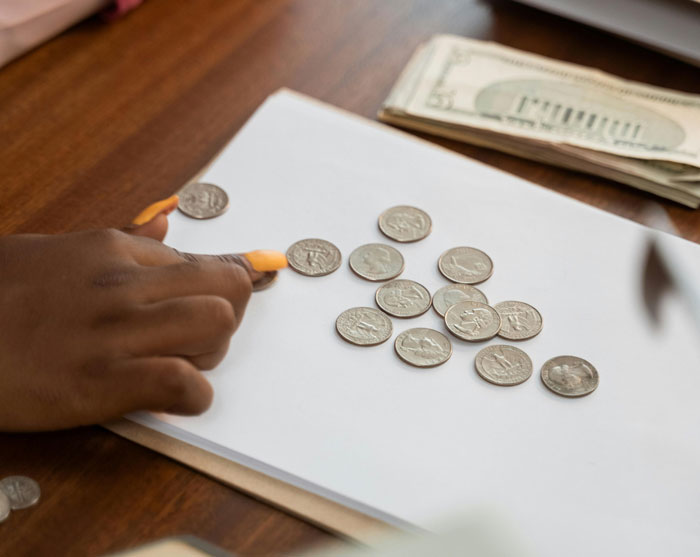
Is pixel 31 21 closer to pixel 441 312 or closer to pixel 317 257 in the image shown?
pixel 317 257

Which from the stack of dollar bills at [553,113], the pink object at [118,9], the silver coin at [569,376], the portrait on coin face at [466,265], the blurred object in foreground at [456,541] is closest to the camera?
the blurred object in foreground at [456,541]

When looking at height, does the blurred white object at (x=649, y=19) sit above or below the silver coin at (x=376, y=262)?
above

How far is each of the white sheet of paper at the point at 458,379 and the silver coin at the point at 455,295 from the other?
0.04 feet

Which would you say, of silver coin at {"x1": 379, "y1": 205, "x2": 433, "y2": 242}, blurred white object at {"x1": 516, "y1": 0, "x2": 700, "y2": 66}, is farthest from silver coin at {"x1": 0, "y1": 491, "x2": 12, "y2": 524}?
blurred white object at {"x1": 516, "y1": 0, "x2": 700, "y2": 66}

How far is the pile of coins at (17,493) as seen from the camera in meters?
0.67

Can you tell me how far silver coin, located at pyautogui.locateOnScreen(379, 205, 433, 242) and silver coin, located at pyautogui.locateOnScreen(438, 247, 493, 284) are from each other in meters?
0.04

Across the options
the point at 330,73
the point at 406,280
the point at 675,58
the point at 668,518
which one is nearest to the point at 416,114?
the point at 330,73

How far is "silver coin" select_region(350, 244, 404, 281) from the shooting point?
87 centimetres

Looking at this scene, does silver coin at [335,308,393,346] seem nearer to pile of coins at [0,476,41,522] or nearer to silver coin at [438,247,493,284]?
silver coin at [438,247,493,284]

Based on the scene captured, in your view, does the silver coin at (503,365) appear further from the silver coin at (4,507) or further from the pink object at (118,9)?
the pink object at (118,9)

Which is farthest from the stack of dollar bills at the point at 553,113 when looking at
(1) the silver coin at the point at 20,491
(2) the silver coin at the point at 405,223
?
(1) the silver coin at the point at 20,491

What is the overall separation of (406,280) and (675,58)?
60cm

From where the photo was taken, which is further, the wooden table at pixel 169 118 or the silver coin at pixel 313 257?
the silver coin at pixel 313 257

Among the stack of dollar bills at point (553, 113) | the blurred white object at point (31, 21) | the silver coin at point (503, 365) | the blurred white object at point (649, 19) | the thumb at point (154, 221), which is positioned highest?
the blurred white object at point (649, 19)
